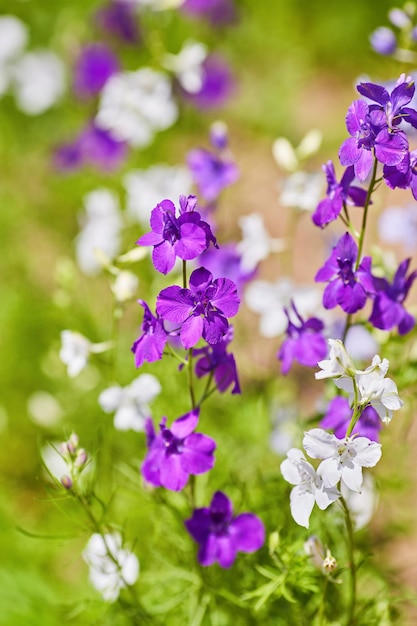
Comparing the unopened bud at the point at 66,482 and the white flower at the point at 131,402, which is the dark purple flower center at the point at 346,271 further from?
the unopened bud at the point at 66,482

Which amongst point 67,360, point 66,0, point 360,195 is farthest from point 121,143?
point 360,195

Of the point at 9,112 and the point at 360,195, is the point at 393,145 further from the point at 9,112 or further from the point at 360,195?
the point at 9,112

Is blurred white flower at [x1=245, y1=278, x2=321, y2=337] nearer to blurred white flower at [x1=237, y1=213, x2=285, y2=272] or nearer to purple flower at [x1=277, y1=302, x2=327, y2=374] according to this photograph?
blurred white flower at [x1=237, y1=213, x2=285, y2=272]

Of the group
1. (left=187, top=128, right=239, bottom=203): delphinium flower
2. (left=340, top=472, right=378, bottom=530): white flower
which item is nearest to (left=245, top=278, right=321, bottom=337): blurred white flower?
(left=187, top=128, right=239, bottom=203): delphinium flower

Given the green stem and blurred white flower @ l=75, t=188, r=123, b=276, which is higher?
the green stem

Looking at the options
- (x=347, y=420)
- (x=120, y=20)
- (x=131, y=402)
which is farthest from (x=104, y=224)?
(x=120, y=20)
